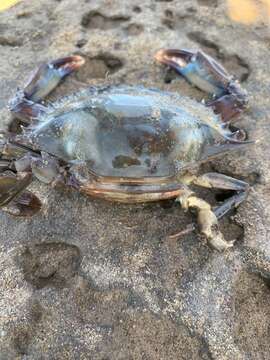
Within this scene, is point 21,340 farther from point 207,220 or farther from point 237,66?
point 237,66

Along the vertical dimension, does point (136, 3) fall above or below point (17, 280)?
above

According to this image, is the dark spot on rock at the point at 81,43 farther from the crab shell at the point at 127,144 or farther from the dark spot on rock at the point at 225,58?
the crab shell at the point at 127,144

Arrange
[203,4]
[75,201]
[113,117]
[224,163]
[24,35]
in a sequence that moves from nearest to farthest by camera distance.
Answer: [113,117], [75,201], [224,163], [24,35], [203,4]

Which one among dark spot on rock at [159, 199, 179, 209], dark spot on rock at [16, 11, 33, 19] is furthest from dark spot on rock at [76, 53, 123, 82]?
dark spot on rock at [159, 199, 179, 209]

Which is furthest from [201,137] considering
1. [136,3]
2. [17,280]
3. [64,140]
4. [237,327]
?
[136,3]

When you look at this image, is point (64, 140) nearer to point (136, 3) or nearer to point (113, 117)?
point (113, 117)

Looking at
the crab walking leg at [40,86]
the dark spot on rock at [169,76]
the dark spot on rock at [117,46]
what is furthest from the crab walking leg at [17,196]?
the dark spot on rock at [117,46]
